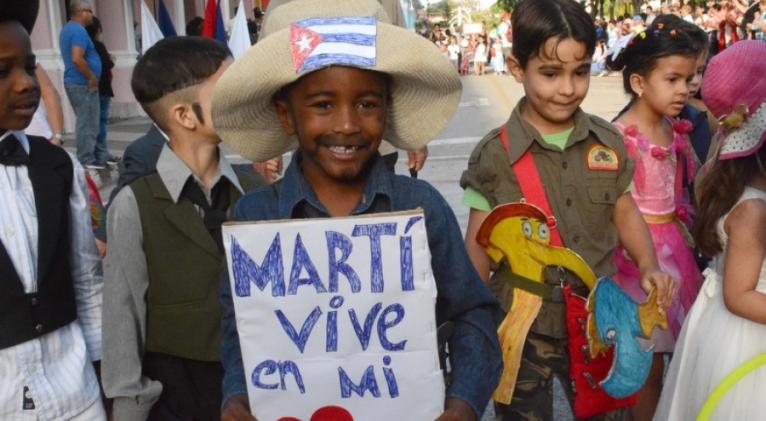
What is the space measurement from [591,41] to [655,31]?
0.81 meters

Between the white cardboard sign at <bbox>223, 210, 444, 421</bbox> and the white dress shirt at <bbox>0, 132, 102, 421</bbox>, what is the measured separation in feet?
2.37

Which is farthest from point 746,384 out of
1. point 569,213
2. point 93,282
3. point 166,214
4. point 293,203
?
point 93,282

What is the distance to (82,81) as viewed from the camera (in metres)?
10.7

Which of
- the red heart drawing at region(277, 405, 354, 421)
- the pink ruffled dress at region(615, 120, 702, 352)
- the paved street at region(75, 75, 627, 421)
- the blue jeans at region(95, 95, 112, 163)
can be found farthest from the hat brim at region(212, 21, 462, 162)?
the blue jeans at region(95, 95, 112, 163)

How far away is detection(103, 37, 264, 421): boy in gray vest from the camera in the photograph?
2436 millimetres

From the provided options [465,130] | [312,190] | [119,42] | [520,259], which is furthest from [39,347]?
[119,42]

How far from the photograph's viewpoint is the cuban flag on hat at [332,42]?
73.7 inches

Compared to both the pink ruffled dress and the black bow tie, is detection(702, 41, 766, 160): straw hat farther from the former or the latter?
the black bow tie

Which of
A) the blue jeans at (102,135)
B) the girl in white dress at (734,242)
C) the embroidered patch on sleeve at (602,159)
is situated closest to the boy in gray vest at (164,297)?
the embroidered patch on sleeve at (602,159)

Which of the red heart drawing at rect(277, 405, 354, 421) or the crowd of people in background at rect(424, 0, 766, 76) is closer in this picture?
the red heart drawing at rect(277, 405, 354, 421)

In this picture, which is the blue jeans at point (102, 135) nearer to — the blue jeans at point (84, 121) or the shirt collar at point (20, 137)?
the blue jeans at point (84, 121)

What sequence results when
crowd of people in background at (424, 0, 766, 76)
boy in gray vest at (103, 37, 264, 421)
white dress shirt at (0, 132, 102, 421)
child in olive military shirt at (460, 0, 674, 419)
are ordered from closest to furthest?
1. white dress shirt at (0, 132, 102, 421)
2. boy in gray vest at (103, 37, 264, 421)
3. child in olive military shirt at (460, 0, 674, 419)
4. crowd of people in background at (424, 0, 766, 76)

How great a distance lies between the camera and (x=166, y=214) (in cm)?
251

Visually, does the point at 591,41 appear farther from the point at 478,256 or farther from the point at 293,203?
the point at 293,203
